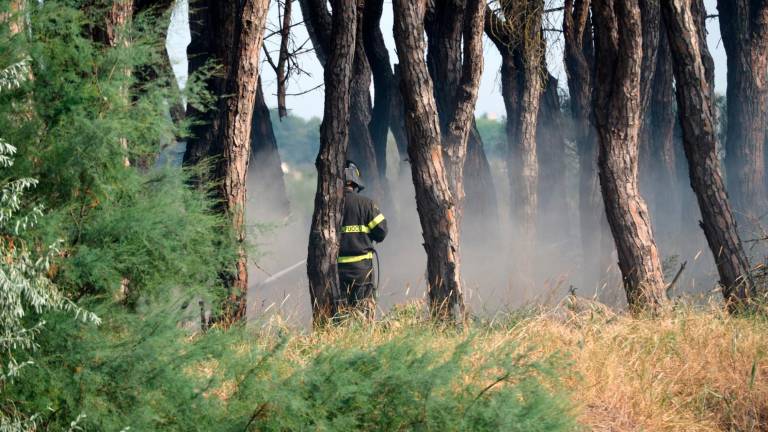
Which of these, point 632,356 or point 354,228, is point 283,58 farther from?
point 632,356

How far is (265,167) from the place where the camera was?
19.0 m

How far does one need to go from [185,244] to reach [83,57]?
1247 mm

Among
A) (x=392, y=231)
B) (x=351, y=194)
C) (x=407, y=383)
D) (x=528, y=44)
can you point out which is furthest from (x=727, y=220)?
(x=392, y=231)

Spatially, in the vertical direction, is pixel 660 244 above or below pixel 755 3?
below

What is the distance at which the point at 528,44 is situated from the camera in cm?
1571

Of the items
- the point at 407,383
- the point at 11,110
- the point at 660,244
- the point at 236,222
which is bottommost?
the point at 660,244

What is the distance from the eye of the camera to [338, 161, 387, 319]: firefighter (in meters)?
12.5

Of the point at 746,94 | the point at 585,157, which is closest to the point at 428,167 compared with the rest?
the point at 585,157

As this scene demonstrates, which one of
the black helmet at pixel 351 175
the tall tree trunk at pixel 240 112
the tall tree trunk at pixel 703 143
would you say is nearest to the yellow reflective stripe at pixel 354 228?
the black helmet at pixel 351 175

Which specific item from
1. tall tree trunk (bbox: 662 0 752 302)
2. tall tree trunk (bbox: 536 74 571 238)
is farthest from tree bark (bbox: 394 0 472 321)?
tall tree trunk (bbox: 536 74 571 238)

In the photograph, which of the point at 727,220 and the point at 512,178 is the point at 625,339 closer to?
the point at 727,220

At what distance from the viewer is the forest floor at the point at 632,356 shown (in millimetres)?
7426

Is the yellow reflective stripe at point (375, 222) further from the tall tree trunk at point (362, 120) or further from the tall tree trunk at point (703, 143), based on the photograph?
the tall tree trunk at point (362, 120)

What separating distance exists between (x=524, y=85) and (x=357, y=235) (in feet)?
23.0
